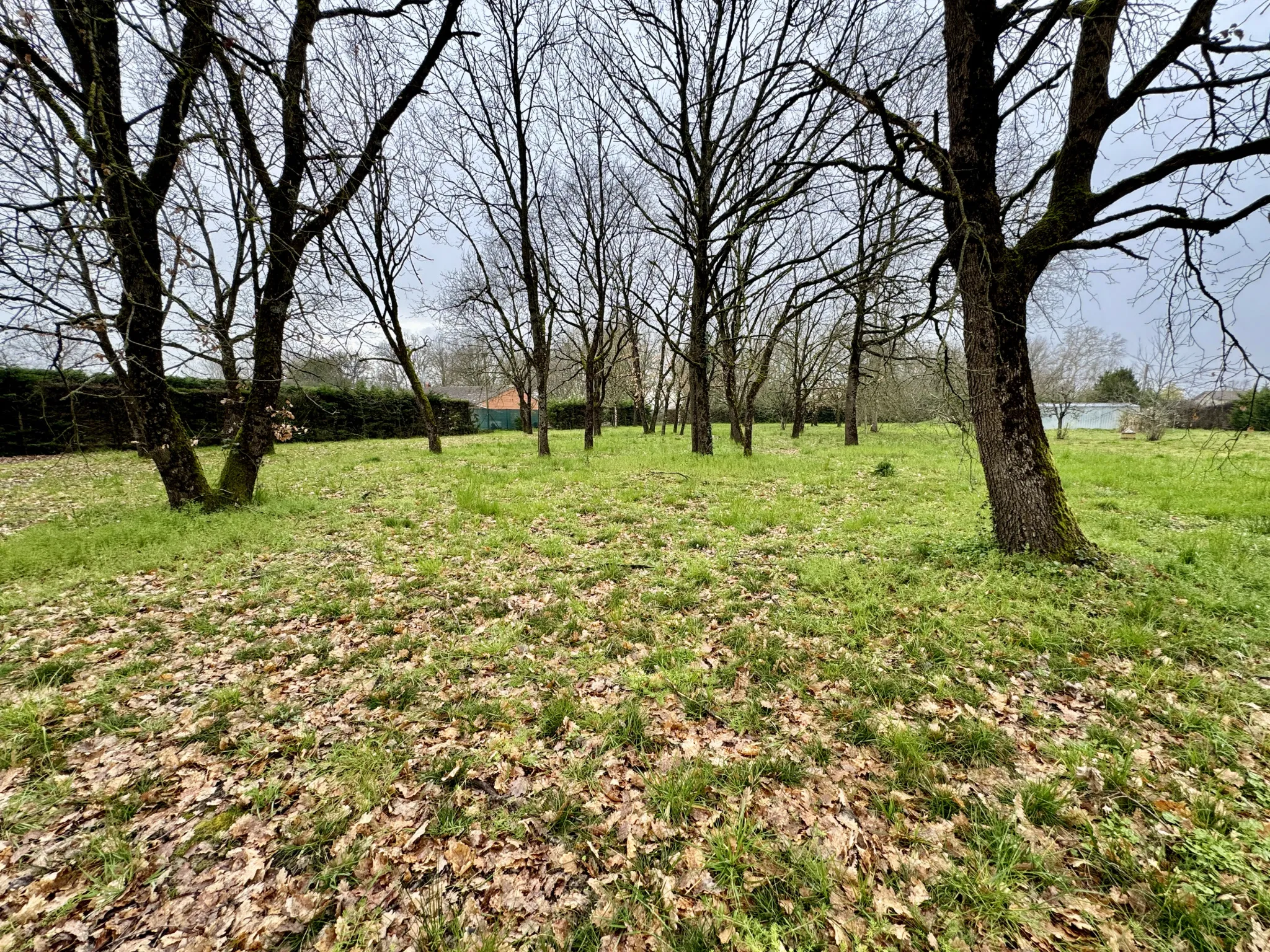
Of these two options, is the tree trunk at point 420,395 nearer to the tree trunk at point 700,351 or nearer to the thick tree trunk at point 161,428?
the thick tree trunk at point 161,428

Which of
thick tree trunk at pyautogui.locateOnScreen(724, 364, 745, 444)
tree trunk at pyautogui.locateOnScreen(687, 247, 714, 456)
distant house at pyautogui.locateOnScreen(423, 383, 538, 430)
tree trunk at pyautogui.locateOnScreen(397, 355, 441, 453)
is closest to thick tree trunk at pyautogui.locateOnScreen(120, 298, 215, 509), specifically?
tree trunk at pyautogui.locateOnScreen(397, 355, 441, 453)

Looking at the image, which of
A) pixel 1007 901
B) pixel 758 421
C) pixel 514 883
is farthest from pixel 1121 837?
pixel 758 421

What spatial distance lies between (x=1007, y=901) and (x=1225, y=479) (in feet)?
37.6

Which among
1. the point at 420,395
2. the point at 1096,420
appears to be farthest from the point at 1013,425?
the point at 1096,420

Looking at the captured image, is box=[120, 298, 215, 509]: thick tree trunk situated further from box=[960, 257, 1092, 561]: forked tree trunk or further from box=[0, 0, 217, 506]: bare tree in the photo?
box=[960, 257, 1092, 561]: forked tree trunk

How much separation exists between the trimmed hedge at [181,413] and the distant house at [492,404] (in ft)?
22.6

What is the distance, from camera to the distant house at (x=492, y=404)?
35.8m

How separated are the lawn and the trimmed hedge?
6.38 feet

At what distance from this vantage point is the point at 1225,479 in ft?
26.0


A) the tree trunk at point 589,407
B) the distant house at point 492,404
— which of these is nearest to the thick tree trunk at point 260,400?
the tree trunk at point 589,407

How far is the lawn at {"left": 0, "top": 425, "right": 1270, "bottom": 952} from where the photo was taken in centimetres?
173

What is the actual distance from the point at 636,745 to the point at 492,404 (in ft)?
155

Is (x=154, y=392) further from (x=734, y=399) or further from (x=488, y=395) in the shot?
(x=488, y=395)

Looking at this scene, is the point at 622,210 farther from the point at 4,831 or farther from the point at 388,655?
the point at 4,831
